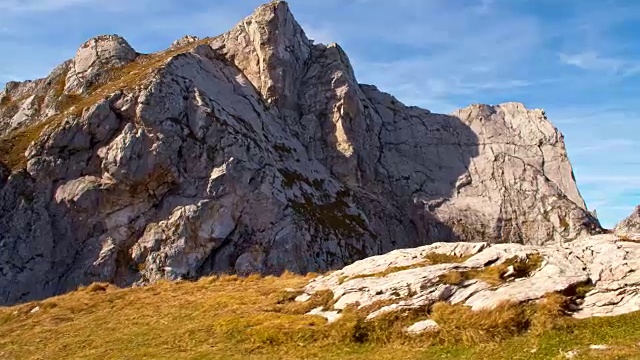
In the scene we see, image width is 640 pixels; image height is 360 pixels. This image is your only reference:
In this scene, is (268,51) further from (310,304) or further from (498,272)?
(498,272)

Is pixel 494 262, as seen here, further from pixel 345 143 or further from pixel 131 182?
pixel 345 143

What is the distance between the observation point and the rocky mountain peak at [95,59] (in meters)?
86.9

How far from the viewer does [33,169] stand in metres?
67.2

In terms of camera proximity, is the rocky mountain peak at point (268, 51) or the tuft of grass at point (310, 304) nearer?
the tuft of grass at point (310, 304)

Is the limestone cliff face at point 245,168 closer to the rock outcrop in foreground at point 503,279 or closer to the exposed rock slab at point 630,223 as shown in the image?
the exposed rock slab at point 630,223

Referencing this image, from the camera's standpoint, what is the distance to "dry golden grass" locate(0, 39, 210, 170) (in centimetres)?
6981

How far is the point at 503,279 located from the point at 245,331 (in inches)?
422

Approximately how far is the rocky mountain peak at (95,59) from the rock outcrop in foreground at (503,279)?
2908 inches

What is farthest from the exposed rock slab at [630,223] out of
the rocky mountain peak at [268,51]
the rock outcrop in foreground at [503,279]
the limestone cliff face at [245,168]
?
the rock outcrop in foreground at [503,279]

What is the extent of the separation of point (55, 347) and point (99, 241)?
4403 centimetres

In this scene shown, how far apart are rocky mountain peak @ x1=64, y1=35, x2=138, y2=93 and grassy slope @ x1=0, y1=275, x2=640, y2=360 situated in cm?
A: 6228

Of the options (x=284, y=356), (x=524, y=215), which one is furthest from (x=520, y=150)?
(x=284, y=356)

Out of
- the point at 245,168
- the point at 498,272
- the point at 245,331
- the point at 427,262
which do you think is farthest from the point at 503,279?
the point at 245,168

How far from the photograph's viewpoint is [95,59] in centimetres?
9112
